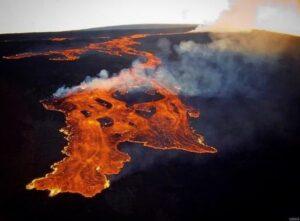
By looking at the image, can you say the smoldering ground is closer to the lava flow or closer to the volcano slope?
the volcano slope

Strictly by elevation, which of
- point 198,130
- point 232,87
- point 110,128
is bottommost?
point 198,130

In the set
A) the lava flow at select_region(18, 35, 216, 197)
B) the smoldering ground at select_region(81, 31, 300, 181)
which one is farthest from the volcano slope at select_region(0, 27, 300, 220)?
the lava flow at select_region(18, 35, 216, 197)

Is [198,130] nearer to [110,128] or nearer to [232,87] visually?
[110,128]

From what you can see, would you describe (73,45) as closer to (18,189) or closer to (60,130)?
(60,130)

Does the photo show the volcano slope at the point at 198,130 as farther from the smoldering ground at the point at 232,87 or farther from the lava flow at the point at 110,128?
the lava flow at the point at 110,128

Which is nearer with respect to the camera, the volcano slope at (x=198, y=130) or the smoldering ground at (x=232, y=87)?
the volcano slope at (x=198, y=130)

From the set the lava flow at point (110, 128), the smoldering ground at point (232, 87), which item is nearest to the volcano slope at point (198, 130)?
the smoldering ground at point (232, 87)

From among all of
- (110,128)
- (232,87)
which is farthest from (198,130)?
Result: (232,87)
